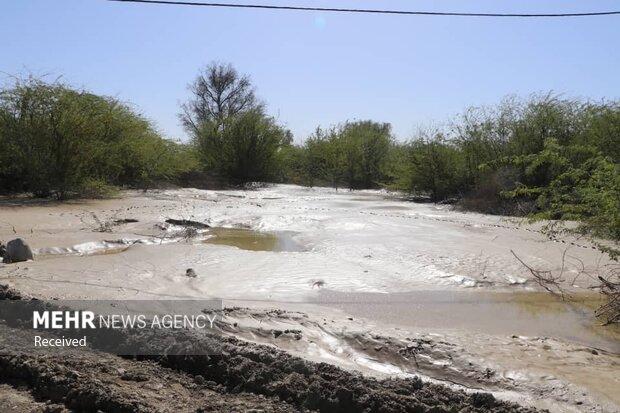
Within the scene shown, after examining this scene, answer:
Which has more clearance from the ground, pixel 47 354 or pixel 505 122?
pixel 505 122

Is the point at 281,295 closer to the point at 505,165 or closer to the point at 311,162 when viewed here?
the point at 505,165

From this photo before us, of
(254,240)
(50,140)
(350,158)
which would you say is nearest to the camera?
(254,240)

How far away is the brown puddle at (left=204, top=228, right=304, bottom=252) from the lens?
10381mm

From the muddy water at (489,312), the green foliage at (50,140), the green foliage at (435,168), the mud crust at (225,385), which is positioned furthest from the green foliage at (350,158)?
the mud crust at (225,385)

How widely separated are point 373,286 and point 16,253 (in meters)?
4.84

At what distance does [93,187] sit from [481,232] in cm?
1195

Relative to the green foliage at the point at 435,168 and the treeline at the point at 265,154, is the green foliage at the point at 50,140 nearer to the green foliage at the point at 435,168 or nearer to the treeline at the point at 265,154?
the treeline at the point at 265,154

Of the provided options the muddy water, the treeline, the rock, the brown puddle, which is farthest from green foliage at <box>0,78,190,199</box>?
the muddy water

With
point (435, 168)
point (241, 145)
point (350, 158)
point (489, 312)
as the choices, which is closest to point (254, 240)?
point (489, 312)

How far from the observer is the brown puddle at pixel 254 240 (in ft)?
34.1

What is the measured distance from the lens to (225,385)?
3.77m

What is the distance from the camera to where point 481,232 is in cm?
1206

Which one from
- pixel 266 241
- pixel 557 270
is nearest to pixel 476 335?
pixel 557 270

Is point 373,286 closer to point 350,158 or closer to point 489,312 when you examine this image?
point 489,312
